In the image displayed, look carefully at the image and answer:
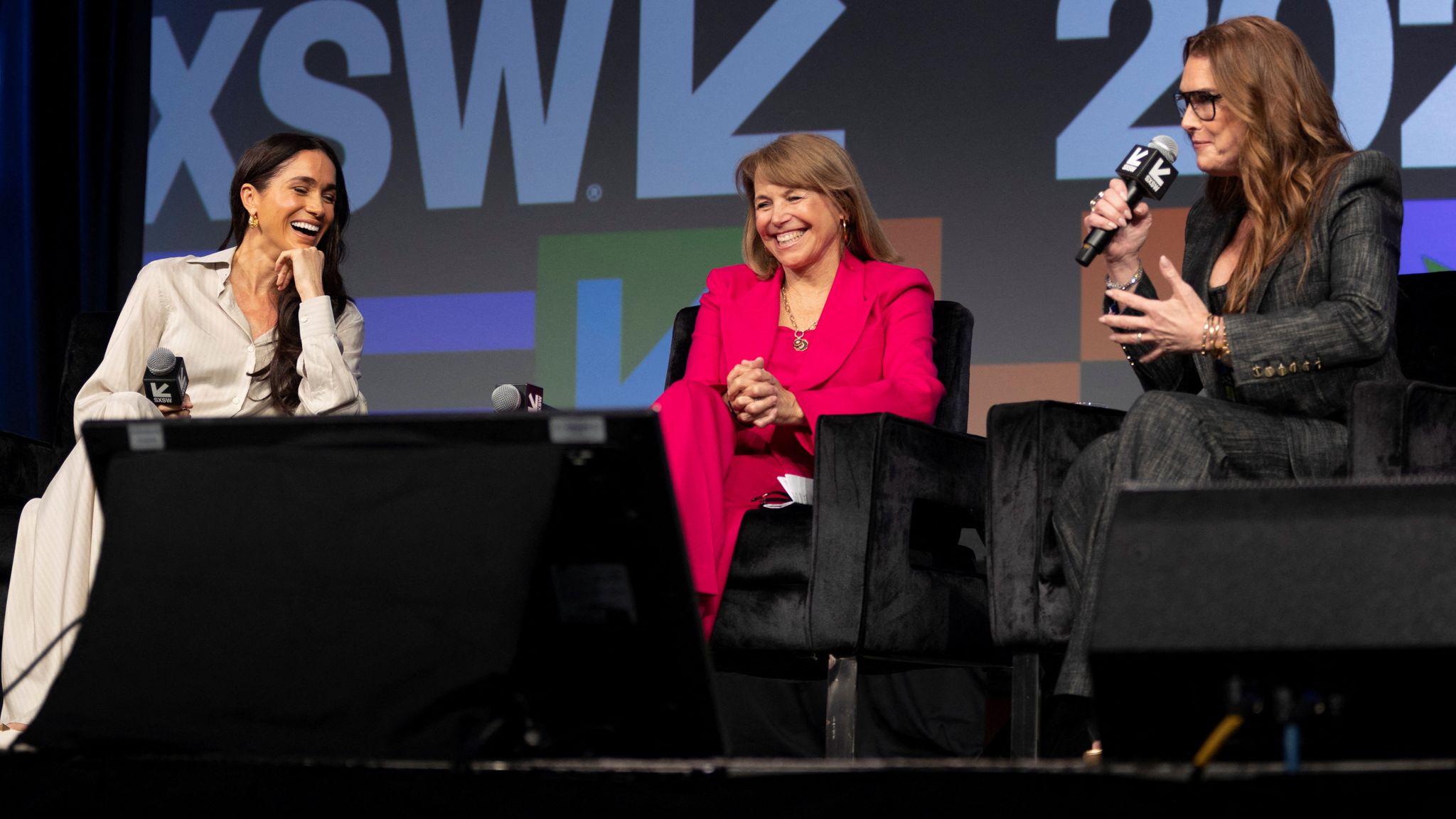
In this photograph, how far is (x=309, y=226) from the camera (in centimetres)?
285

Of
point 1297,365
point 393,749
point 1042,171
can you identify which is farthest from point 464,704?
point 1042,171

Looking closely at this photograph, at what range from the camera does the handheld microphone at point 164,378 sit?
2355 millimetres

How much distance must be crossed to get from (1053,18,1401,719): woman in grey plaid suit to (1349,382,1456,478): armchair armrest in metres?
0.05

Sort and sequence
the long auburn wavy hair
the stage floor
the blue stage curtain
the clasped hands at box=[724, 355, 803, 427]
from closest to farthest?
the stage floor → the long auburn wavy hair → the clasped hands at box=[724, 355, 803, 427] → the blue stage curtain

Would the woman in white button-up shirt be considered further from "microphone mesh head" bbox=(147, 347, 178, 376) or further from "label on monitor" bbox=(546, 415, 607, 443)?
"label on monitor" bbox=(546, 415, 607, 443)

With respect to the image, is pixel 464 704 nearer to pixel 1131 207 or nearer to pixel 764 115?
pixel 1131 207

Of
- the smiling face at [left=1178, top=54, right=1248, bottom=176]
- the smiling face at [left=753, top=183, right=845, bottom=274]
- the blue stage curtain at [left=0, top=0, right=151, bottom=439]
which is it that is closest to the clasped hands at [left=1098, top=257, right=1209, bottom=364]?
the smiling face at [left=1178, top=54, right=1248, bottom=176]

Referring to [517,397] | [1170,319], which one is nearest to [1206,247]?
[1170,319]

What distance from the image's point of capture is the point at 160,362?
235 centimetres

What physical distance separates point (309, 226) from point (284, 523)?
1.88 metres

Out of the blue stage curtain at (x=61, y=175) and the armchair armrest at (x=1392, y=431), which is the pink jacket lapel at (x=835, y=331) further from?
the blue stage curtain at (x=61, y=175)

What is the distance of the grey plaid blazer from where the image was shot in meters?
2.02

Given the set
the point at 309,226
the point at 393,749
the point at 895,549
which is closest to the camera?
the point at 393,749

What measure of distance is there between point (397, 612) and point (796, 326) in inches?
73.3
